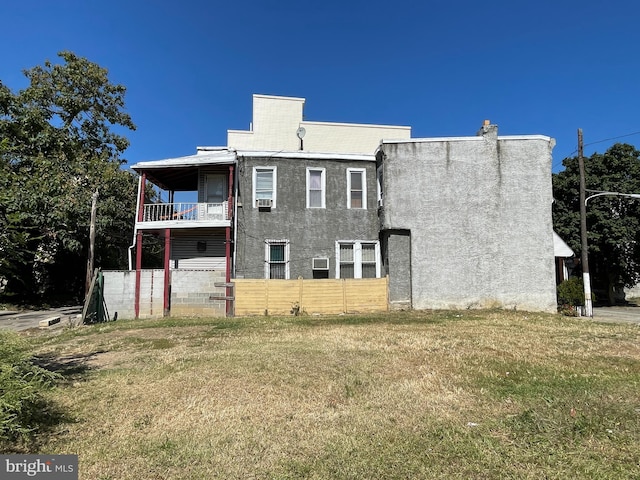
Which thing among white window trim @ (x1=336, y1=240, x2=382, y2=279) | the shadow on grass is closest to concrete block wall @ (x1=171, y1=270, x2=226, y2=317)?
white window trim @ (x1=336, y1=240, x2=382, y2=279)

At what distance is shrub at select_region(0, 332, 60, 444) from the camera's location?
11.6ft

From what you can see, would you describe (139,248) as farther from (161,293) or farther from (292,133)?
(292,133)

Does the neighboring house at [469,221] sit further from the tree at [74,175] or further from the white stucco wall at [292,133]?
the tree at [74,175]

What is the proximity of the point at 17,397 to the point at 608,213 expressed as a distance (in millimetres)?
28569

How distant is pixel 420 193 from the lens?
1609 centimetres

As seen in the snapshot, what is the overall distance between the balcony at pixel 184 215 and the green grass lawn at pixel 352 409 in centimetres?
720

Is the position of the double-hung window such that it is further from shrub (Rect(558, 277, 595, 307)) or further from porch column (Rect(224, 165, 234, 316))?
shrub (Rect(558, 277, 595, 307))

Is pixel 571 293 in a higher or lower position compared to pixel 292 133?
lower

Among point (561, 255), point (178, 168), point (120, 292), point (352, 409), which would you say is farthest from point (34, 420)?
point (561, 255)

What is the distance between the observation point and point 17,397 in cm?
362

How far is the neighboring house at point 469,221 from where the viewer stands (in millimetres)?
15859

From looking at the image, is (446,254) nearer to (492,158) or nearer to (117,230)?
(492,158)

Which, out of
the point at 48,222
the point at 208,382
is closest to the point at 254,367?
the point at 208,382

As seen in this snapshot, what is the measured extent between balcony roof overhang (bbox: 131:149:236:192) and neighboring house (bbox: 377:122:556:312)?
22.1 feet
